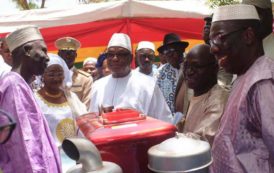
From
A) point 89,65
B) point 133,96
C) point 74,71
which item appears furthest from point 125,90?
point 89,65

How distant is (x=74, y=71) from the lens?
5.85 m

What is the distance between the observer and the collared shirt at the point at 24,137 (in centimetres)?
228

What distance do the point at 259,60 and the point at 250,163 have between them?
0.47 meters

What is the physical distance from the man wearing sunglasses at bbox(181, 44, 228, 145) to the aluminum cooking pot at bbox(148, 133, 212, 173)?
23.2 inches

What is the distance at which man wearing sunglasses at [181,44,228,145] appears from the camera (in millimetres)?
2238

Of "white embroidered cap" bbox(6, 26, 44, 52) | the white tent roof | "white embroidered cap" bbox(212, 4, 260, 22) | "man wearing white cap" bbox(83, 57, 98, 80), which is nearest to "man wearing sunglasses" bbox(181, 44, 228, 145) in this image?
"white embroidered cap" bbox(212, 4, 260, 22)

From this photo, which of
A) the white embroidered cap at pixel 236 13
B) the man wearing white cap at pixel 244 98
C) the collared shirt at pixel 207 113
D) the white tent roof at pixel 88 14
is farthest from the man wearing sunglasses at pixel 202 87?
the white tent roof at pixel 88 14

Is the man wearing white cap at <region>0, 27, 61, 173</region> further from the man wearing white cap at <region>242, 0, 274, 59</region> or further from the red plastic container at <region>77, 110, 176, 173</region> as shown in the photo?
the man wearing white cap at <region>242, 0, 274, 59</region>

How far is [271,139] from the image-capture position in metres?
1.62

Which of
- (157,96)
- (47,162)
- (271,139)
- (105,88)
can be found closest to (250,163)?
(271,139)

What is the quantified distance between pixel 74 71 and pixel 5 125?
14.5 ft

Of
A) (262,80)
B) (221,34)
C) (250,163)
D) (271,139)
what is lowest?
(250,163)

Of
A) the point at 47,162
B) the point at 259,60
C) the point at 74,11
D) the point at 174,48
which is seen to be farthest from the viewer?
the point at 74,11

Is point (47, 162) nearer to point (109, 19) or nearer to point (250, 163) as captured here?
point (250, 163)
